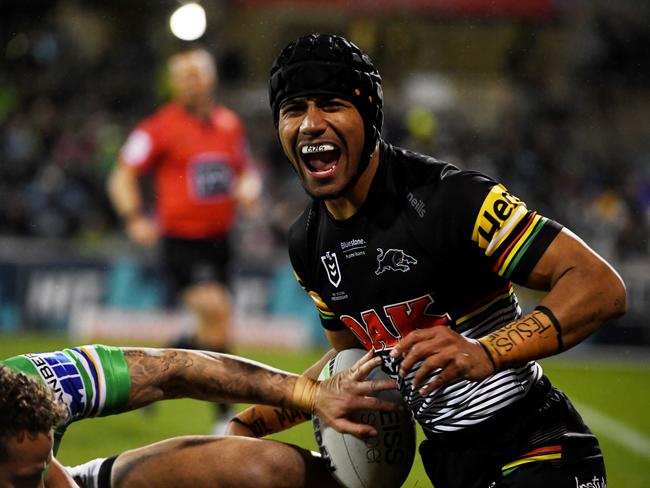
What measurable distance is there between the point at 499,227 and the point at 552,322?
319mm

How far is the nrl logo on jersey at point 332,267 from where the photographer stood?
3465mm

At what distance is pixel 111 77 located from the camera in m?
16.7

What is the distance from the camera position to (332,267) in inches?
137

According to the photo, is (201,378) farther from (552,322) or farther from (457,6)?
(457,6)

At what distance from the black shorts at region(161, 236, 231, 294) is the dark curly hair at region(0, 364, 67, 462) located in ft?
17.0

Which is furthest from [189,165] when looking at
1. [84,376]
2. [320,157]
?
[84,376]

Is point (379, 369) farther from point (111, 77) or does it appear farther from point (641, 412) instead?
point (111, 77)

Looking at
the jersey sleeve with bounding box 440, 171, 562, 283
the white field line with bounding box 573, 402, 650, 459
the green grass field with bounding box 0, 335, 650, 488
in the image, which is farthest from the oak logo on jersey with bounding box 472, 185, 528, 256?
the white field line with bounding box 573, 402, 650, 459

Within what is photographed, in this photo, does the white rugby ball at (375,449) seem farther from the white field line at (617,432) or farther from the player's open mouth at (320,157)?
the white field line at (617,432)

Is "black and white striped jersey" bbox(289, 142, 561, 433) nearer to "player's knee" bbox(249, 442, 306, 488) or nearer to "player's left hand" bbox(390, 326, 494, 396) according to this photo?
"player's left hand" bbox(390, 326, 494, 396)

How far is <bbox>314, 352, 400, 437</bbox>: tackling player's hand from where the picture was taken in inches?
Result: 131

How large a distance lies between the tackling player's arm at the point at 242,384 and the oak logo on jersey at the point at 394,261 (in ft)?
0.97

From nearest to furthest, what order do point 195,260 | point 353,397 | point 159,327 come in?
1. point 353,397
2. point 195,260
3. point 159,327

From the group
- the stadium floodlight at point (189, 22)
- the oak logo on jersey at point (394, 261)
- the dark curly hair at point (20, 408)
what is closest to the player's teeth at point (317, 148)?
the oak logo on jersey at point (394, 261)
